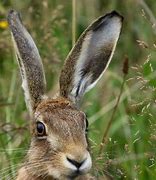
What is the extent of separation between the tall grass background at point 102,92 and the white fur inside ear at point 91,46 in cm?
21

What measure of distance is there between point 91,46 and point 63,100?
51cm

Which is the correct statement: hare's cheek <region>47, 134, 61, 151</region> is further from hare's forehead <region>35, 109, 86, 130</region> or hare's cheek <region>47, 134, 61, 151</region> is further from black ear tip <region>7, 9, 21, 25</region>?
black ear tip <region>7, 9, 21, 25</region>

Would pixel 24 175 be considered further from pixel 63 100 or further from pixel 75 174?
pixel 75 174

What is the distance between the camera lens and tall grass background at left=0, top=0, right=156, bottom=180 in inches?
305

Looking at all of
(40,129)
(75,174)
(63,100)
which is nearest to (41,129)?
(40,129)

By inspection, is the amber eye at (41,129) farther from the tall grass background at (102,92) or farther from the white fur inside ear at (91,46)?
the white fur inside ear at (91,46)

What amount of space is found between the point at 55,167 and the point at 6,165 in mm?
913

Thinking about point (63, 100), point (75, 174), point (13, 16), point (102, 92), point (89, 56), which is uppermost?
point (13, 16)

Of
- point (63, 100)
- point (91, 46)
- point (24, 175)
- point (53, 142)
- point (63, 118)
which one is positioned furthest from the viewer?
point (91, 46)

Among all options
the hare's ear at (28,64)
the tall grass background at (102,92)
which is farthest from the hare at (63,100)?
the tall grass background at (102,92)

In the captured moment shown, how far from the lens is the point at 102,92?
9.36 metres

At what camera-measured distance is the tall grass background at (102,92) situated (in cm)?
775

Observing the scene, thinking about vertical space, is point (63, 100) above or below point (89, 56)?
below

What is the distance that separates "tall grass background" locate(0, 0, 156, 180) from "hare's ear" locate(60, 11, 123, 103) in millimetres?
217
